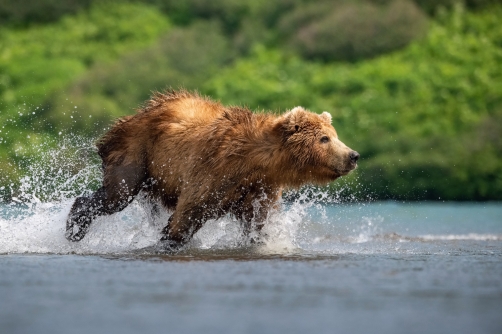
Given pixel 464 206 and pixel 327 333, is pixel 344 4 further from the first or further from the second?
pixel 327 333

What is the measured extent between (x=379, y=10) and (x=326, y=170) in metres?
14.5

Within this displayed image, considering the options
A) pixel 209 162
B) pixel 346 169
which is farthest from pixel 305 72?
pixel 346 169

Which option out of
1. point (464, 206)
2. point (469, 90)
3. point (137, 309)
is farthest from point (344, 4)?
point (137, 309)

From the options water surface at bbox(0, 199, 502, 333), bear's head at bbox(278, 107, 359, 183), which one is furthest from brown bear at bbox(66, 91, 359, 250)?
water surface at bbox(0, 199, 502, 333)

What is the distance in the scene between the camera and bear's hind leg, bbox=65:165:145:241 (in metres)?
8.47

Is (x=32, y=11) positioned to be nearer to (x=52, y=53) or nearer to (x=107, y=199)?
(x=52, y=53)

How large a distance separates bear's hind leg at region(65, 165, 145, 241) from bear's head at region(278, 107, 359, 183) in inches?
57.6

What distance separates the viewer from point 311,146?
798cm

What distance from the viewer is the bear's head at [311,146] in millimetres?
7918

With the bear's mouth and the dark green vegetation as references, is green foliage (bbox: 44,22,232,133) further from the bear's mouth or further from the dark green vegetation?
the bear's mouth

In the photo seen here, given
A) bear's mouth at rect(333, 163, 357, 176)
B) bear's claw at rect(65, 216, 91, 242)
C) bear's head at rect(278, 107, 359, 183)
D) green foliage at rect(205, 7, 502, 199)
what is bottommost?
bear's claw at rect(65, 216, 91, 242)

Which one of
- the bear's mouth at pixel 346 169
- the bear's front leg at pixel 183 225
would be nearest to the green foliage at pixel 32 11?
the bear's front leg at pixel 183 225

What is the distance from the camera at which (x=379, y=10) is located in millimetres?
21781

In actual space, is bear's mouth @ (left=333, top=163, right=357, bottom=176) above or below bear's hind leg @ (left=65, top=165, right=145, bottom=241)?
above
